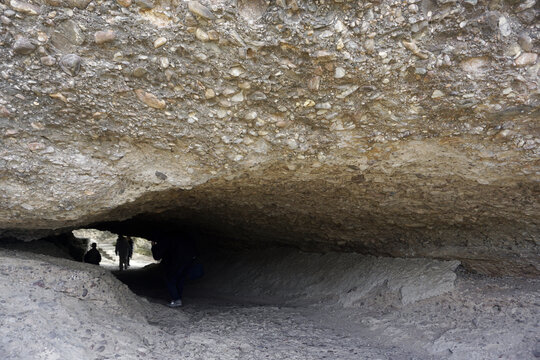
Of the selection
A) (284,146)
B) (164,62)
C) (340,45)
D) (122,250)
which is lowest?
(122,250)

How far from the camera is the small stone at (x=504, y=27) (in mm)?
2111

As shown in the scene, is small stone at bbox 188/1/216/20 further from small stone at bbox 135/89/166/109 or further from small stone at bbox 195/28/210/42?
small stone at bbox 135/89/166/109

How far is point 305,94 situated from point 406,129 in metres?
0.73

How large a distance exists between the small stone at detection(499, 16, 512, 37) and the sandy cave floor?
1887 mm

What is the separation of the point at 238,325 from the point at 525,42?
2.87m

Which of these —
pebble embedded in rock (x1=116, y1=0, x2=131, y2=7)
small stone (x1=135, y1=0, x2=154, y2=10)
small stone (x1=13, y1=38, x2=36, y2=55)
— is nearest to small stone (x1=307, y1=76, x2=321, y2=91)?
small stone (x1=135, y1=0, x2=154, y2=10)

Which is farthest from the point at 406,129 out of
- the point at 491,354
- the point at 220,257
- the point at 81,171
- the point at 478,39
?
the point at 220,257

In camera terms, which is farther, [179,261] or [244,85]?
[179,261]

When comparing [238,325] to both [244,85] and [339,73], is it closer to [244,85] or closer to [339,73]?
[244,85]

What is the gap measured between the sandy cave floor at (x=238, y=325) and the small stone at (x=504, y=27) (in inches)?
74.3

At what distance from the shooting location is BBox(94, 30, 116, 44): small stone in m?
2.23

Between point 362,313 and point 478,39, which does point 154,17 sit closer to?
point 478,39

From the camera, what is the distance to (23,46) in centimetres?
220

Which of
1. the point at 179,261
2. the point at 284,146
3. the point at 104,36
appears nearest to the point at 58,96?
the point at 104,36
